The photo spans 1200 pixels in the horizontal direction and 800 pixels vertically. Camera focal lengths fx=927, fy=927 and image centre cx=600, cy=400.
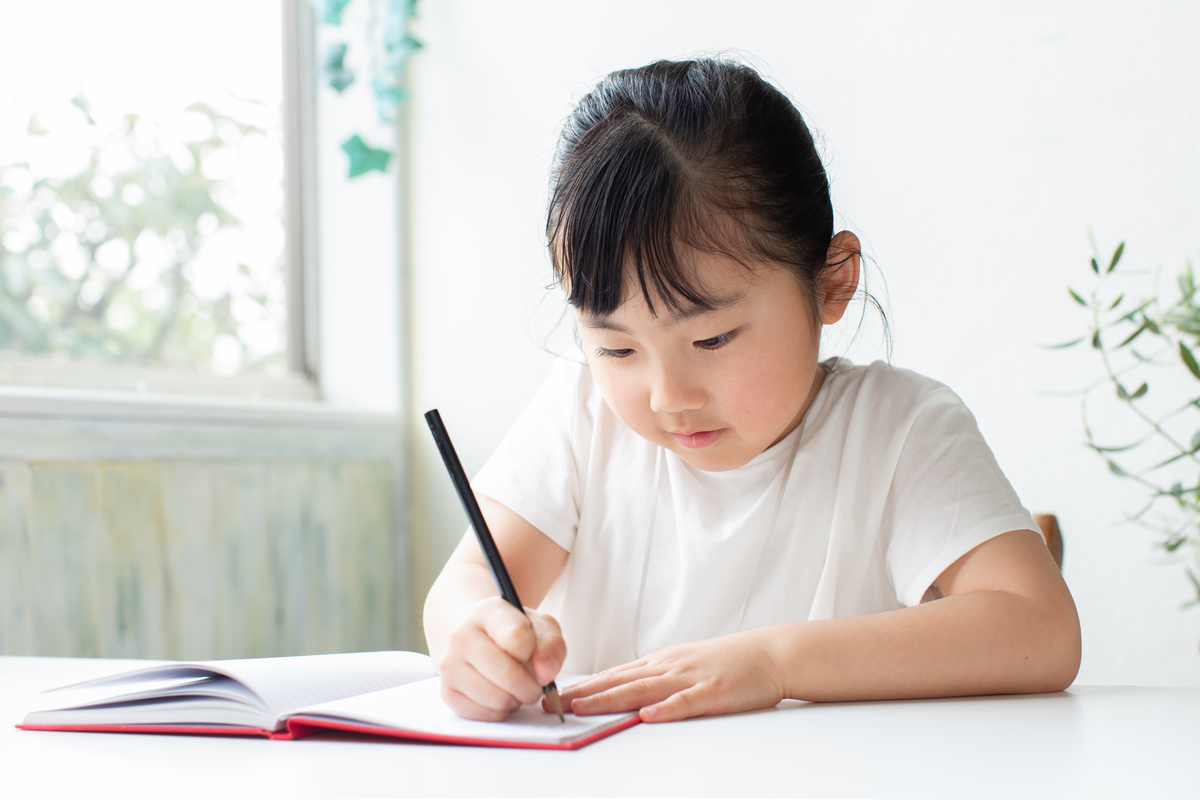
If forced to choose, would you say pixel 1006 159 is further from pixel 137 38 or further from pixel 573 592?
pixel 137 38

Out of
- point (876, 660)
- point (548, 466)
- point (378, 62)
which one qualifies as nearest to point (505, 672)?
point (876, 660)

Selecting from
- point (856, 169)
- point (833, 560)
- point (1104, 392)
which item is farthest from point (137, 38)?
point (1104, 392)

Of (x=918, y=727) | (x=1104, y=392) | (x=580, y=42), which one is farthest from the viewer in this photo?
Answer: (x=580, y=42)

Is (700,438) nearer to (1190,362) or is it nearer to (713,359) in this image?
(713,359)

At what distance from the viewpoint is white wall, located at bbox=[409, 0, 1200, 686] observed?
1.36 metres

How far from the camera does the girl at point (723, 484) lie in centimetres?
65

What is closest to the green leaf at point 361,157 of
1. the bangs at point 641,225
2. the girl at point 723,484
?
the girl at point 723,484

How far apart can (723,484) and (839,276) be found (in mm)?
257

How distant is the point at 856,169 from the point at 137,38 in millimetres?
1253

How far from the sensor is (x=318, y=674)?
0.63 metres

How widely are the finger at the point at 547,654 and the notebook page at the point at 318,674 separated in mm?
146

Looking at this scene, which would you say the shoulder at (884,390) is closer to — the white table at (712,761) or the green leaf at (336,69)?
the white table at (712,761)

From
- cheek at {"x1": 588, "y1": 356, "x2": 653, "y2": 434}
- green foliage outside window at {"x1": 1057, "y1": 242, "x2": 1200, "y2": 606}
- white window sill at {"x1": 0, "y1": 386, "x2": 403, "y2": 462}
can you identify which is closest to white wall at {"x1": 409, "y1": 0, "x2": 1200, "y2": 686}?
green foliage outside window at {"x1": 1057, "y1": 242, "x2": 1200, "y2": 606}

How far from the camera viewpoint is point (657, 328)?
2.48 feet
